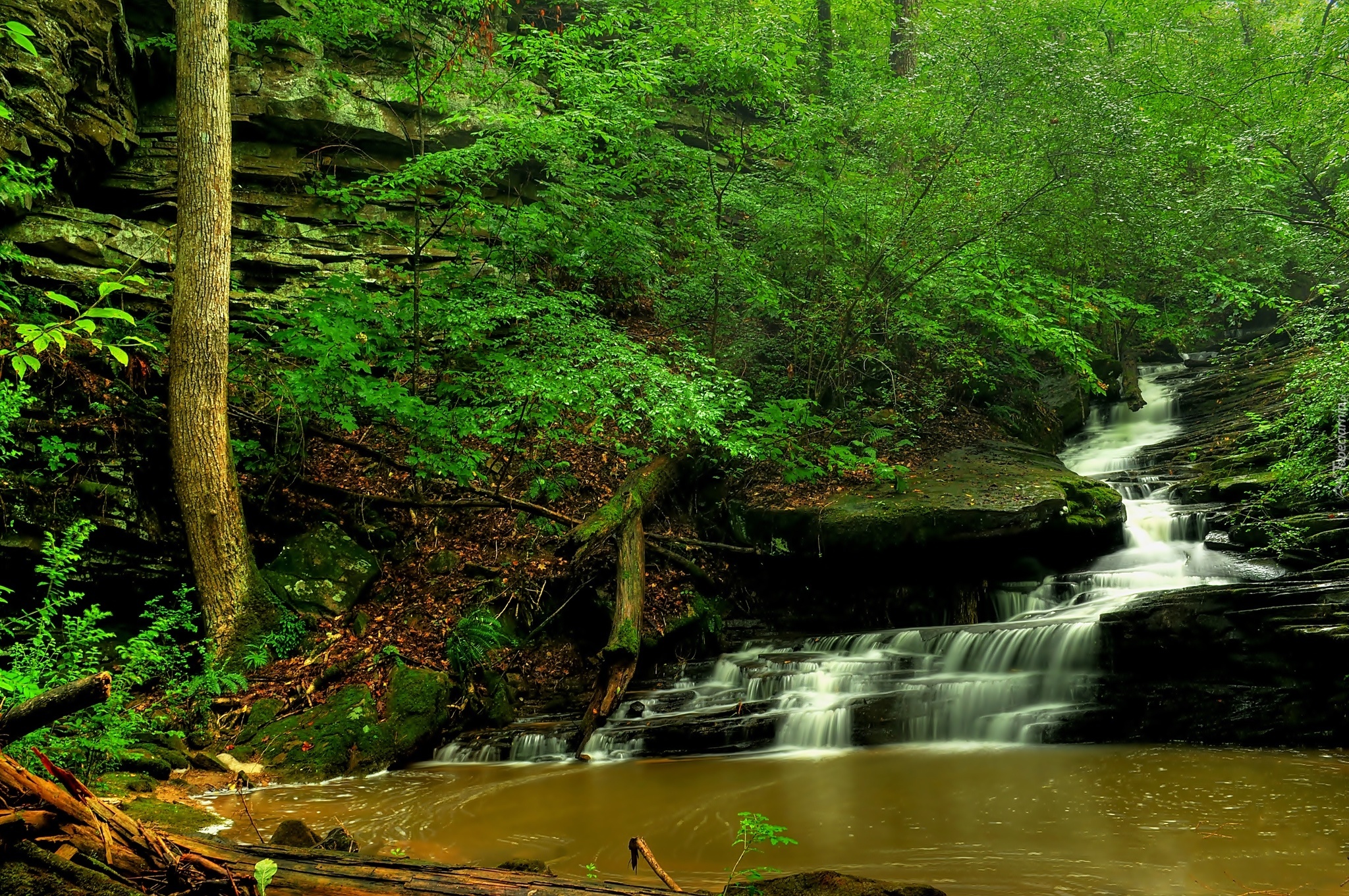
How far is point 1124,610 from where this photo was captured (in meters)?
6.96

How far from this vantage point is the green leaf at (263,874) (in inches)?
84.2

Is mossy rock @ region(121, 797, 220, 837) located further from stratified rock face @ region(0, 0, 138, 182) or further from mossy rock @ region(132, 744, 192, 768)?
stratified rock face @ region(0, 0, 138, 182)

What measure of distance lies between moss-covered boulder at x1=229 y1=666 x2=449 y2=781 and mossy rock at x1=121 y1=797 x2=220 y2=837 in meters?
1.35

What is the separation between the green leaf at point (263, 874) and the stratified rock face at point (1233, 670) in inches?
248

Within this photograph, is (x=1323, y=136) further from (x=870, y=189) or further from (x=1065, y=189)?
Result: (x=870, y=189)

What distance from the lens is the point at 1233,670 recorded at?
6223 millimetres

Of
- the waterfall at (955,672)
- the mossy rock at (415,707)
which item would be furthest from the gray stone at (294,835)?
the waterfall at (955,672)

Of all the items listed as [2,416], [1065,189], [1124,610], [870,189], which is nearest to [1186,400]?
[1065,189]

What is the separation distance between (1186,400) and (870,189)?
928 cm

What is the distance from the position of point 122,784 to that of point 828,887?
4.40m

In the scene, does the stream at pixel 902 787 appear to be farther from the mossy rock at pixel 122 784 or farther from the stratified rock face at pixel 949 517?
the stratified rock face at pixel 949 517

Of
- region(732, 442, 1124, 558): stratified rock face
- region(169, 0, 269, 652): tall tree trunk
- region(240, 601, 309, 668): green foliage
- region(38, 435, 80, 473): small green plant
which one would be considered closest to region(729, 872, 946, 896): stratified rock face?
region(240, 601, 309, 668): green foliage

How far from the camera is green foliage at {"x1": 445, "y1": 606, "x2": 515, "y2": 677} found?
7352mm

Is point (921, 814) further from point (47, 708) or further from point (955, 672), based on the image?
point (47, 708)
